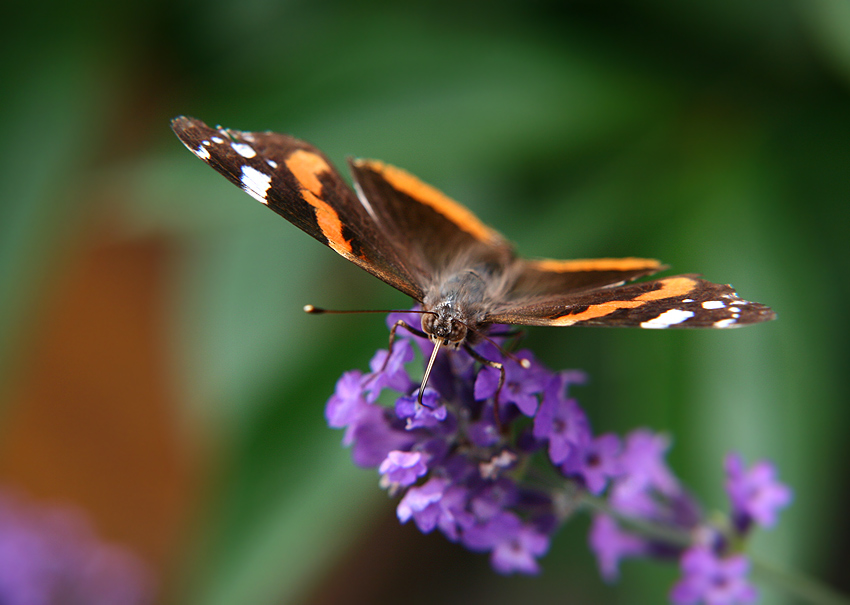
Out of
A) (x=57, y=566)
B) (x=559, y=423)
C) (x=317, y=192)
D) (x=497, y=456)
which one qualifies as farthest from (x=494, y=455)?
(x=57, y=566)

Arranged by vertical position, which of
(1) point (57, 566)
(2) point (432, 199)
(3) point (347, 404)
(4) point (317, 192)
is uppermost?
(2) point (432, 199)

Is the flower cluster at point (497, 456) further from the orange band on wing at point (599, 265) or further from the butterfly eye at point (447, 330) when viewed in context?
the orange band on wing at point (599, 265)

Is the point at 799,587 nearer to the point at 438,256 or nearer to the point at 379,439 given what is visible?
the point at 379,439

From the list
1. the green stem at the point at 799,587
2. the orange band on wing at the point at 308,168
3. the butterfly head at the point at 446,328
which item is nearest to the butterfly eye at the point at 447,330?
the butterfly head at the point at 446,328

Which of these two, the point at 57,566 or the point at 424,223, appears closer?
the point at 424,223

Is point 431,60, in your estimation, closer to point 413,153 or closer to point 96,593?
point 413,153

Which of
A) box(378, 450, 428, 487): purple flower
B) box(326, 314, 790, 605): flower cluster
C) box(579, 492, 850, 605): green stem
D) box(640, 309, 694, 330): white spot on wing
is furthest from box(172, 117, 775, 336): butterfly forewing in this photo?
box(579, 492, 850, 605): green stem
